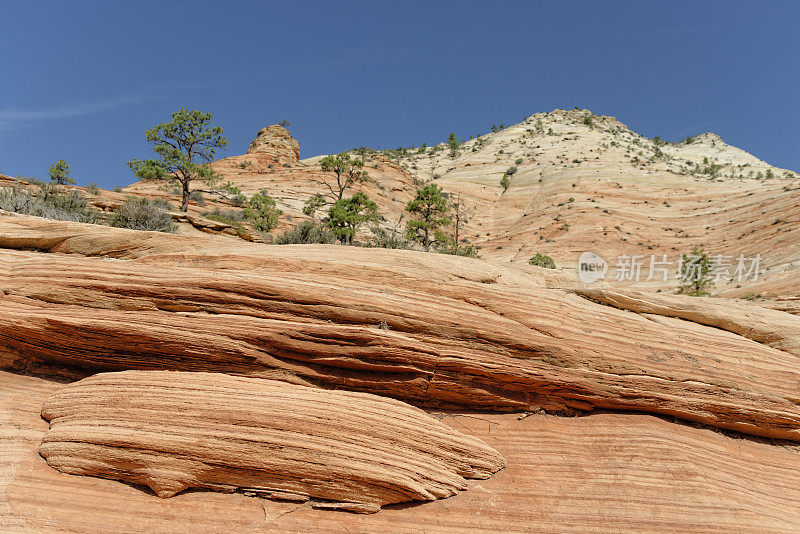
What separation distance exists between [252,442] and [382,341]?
228cm

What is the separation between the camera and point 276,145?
6069 cm

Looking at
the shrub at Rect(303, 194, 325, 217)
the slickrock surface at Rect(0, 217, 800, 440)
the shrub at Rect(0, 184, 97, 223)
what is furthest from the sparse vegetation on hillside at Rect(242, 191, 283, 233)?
the slickrock surface at Rect(0, 217, 800, 440)

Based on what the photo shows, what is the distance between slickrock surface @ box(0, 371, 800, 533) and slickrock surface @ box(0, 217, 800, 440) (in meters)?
0.45

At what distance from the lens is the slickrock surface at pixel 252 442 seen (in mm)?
4703

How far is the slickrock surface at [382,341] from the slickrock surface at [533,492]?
0.45 meters

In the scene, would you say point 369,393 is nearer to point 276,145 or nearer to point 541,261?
point 541,261

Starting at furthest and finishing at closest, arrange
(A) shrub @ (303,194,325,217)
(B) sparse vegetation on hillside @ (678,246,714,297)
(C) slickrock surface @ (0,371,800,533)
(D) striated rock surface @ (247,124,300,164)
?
(D) striated rock surface @ (247,124,300,164) → (A) shrub @ (303,194,325,217) → (B) sparse vegetation on hillside @ (678,246,714,297) → (C) slickrock surface @ (0,371,800,533)

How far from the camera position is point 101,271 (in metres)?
6.24

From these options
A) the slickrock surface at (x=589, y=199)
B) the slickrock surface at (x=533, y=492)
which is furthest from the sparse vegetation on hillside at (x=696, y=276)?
the slickrock surface at (x=533, y=492)

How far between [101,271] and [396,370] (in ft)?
17.2

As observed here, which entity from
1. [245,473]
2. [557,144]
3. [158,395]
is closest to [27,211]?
[158,395]

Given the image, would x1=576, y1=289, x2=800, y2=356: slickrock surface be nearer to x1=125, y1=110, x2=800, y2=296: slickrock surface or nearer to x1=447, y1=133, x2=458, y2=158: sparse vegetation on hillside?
x1=125, y1=110, x2=800, y2=296: slickrock surface

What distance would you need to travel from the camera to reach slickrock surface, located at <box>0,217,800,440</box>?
19.0 feet

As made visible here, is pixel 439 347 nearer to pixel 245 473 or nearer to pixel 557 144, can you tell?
pixel 245 473
